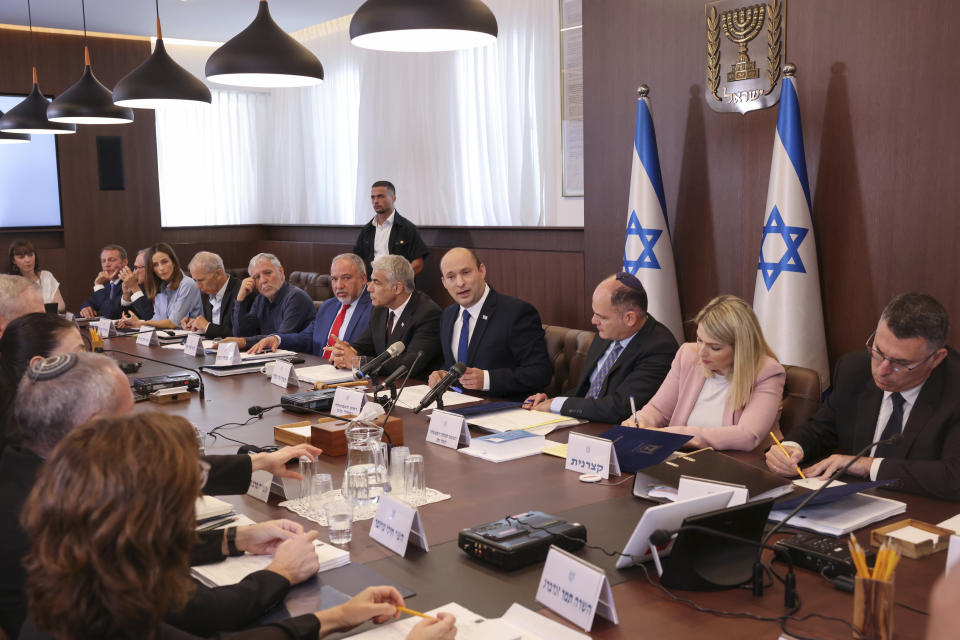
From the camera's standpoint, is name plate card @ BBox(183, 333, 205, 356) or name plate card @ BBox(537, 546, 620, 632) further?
name plate card @ BBox(183, 333, 205, 356)

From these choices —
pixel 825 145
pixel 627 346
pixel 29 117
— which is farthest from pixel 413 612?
pixel 29 117

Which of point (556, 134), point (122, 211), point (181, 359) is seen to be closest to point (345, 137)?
point (122, 211)

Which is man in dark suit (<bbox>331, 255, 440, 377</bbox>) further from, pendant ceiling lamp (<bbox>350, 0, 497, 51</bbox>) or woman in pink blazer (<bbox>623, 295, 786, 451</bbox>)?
pendant ceiling lamp (<bbox>350, 0, 497, 51</bbox>)

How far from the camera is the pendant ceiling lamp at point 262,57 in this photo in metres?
3.46

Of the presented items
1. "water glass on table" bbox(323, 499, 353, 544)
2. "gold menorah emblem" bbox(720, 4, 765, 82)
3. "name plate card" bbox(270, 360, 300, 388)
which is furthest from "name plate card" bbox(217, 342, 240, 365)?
"gold menorah emblem" bbox(720, 4, 765, 82)

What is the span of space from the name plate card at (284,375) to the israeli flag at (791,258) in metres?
2.27

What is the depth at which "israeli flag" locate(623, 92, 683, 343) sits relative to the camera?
4.87m

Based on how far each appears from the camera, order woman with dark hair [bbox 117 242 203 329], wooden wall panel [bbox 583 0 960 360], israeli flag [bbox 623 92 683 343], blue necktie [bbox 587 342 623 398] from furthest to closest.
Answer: woman with dark hair [bbox 117 242 203 329]
israeli flag [bbox 623 92 683 343]
wooden wall panel [bbox 583 0 960 360]
blue necktie [bbox 587 342 623 398]

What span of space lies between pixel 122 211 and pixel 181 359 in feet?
19.5

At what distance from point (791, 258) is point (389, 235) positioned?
416 cm

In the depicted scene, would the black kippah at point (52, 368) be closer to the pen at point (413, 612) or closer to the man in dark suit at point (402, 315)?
the pen at point (413, 612)

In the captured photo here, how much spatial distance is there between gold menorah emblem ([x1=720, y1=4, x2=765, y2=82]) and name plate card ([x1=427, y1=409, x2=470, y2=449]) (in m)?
2.68

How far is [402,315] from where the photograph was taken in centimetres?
487

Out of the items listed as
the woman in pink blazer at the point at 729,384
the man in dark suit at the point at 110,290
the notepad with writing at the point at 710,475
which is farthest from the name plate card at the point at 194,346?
the notepad with writing at the point at 710,475
